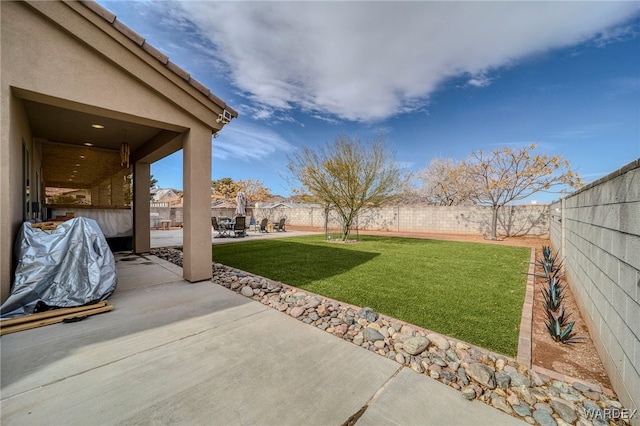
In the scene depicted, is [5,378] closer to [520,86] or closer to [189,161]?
[189,161]

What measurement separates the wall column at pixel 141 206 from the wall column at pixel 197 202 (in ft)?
14.4

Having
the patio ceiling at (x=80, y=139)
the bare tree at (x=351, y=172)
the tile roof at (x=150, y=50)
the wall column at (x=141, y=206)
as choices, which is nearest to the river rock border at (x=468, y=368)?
the tile roof at (x=150, y=50)

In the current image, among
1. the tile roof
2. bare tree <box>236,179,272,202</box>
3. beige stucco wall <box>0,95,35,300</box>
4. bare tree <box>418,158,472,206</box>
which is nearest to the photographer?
beige stucco wall <box>0,95,35,300</box>

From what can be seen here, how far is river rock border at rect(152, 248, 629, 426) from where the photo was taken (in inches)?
74.3

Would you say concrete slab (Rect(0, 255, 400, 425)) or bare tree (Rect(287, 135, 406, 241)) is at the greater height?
bare tree (Rect(287, 135, 406, 241))

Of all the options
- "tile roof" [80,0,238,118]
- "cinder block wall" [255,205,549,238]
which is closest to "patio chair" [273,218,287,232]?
"cinder block wall" [255,205,549,238]

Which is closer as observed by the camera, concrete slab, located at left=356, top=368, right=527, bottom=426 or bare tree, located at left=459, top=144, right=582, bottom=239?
concrete slab, located at left=356, top=368, right=527, bottom=426

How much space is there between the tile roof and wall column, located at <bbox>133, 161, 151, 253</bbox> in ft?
16.1

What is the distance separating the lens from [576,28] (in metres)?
6.60

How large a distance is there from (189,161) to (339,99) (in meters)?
14.5

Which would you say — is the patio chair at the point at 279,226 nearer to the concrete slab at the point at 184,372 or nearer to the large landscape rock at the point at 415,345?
the concrete slab at the point at 184,372

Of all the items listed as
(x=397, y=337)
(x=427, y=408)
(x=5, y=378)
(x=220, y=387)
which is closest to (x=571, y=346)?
(x=397, y=337)

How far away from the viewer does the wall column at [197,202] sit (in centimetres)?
497

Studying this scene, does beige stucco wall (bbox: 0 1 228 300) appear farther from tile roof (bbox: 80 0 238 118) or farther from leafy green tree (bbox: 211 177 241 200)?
leafy green tree (bbox: 211 177 241 200)
